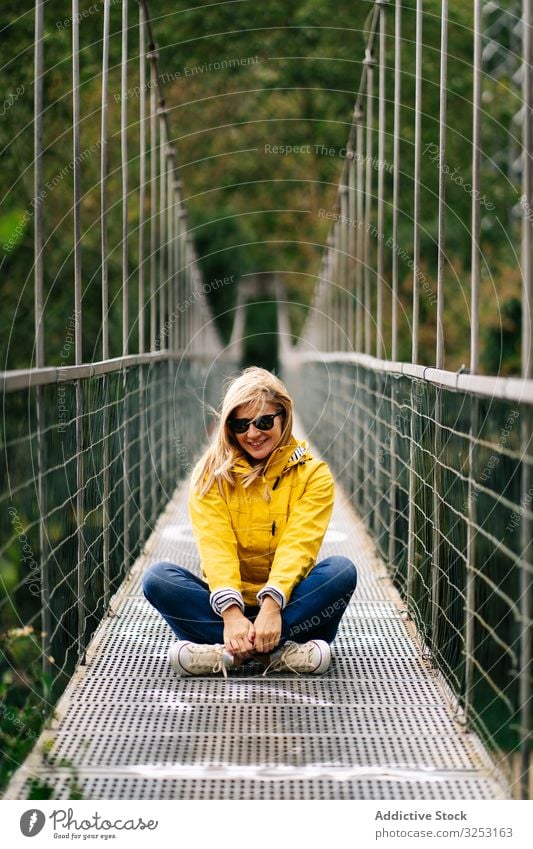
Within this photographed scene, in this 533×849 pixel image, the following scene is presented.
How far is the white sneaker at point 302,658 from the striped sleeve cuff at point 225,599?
197 millimetres

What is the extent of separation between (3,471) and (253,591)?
0.98m

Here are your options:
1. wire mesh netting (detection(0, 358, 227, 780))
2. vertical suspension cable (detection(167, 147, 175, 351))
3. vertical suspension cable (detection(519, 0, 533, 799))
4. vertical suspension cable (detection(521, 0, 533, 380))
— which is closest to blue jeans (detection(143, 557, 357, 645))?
wire mesh netting (detection(0, 358, 227, 780))

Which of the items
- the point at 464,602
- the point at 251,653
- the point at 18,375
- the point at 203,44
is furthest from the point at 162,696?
the point at 203,44

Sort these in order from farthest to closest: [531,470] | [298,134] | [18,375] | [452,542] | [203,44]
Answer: [298,134], [203,44], [452,542], [18,375], [531,470]

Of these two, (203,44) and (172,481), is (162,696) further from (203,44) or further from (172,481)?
(203,44)

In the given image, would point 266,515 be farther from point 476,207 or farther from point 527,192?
point 527,192

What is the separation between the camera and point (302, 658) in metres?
3.12

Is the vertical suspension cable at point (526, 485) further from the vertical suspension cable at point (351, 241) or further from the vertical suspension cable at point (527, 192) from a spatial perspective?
the vertical suspension cable at point (351, 241)

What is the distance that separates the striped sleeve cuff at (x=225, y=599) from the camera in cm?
304

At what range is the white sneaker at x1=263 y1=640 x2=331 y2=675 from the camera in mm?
3127

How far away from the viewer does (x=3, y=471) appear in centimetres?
250

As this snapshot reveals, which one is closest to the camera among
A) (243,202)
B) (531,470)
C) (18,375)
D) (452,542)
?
(531,470)

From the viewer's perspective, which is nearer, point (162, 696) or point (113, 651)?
point (162, 696)

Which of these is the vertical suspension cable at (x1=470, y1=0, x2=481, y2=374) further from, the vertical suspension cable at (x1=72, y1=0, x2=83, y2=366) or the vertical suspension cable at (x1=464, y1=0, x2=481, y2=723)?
the vertical suspension cable at (x1=72, y1=0, x2=83, y2=366)
